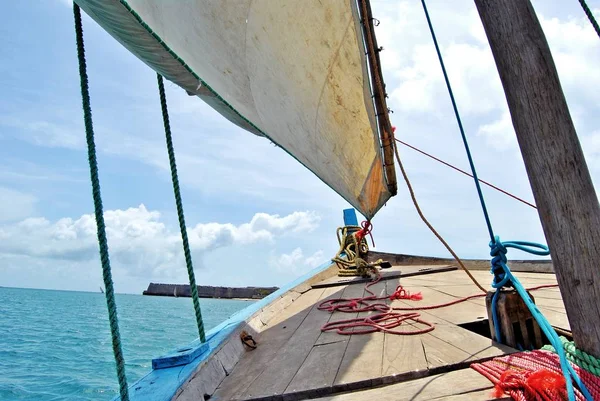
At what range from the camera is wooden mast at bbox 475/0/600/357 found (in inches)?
41.1

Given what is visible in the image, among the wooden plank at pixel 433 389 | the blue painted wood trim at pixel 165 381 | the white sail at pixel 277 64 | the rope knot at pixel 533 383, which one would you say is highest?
the white sail at pixel 277 64

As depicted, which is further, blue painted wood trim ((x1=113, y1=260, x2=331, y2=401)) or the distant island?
the distant island

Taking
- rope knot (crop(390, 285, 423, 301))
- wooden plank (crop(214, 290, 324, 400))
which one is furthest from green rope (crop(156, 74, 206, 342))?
rope knot (crop(390, 285, 423, 301))

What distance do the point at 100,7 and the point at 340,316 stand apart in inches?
86.7

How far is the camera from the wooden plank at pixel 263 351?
1.74 metres

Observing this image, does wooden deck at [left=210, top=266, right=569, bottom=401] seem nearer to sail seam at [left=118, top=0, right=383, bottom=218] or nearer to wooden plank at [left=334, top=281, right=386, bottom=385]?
wooden plank at [left=334, top=281, right=386, bottom=385]

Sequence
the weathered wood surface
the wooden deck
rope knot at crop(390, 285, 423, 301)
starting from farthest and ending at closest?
the weathered wood surface
rope knot at crop(390, 285, 423, 301)
the wooden deck

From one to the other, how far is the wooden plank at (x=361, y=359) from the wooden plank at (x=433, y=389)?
0.10 meters

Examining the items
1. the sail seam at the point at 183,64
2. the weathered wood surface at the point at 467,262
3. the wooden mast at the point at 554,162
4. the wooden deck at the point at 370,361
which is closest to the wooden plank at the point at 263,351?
the wooden deck at the point at 370,361

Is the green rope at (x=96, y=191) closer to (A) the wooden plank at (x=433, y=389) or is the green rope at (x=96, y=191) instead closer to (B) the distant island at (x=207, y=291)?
(A) the wooden plank at (x=433, y=389)

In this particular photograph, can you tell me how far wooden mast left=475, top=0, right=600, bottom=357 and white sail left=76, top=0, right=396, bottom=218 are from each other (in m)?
0.91

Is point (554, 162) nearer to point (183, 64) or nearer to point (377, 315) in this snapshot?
point (183, 64)

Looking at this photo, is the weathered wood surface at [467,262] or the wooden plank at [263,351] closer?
the wooden plank at [263,351]

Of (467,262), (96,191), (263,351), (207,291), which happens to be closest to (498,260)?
(263,351)
